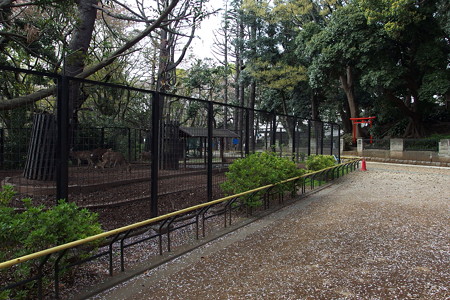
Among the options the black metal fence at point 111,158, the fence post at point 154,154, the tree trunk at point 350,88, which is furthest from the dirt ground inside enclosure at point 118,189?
the tree trunk at point 350,88

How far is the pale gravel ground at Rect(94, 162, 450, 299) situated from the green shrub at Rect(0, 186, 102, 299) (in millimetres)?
690

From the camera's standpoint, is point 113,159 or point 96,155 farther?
point 113,159

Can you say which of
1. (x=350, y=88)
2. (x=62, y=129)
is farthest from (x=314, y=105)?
(x=62, y=129)

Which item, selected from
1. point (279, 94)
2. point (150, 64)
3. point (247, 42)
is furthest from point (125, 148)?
point (279, 94)

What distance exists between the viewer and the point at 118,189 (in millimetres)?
6324

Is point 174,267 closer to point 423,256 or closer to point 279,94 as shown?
point 423,256

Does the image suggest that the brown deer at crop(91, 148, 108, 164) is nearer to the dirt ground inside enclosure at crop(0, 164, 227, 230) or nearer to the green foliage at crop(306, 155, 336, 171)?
the dirt ground inside enclosure at crop(0, 164, 227, 230)

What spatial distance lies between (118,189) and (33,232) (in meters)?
3.60

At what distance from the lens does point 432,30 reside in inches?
805

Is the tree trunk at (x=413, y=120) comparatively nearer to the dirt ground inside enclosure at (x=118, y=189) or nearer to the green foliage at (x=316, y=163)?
the green foliage at (x=316, y=163)

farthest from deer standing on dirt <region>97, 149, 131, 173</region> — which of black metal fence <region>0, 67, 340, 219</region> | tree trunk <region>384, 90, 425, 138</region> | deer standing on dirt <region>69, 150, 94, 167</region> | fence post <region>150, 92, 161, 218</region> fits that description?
tree trunk <region>384, 90, 425, 138</region>

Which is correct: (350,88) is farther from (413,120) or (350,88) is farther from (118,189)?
(118,189)

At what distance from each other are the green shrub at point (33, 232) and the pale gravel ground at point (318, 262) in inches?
27.2

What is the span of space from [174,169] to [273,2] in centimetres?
2586
